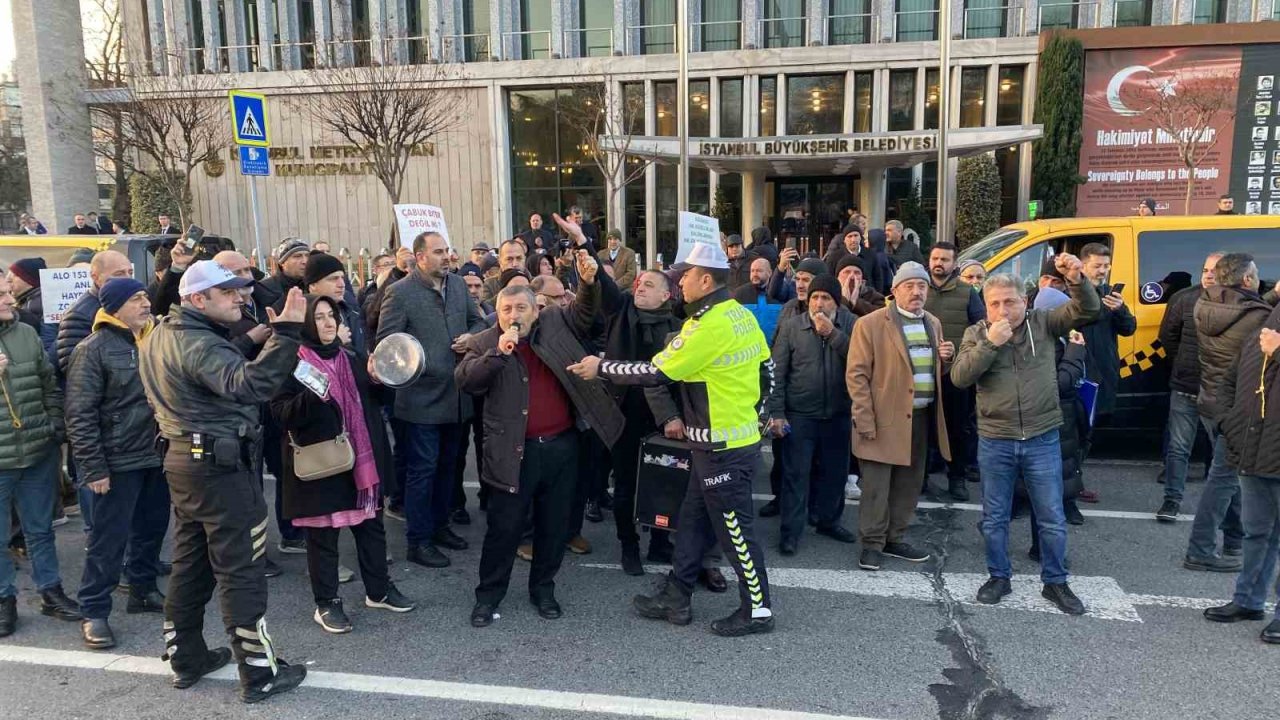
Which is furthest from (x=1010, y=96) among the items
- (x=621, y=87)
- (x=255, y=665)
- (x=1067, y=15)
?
(x=255, y=665)

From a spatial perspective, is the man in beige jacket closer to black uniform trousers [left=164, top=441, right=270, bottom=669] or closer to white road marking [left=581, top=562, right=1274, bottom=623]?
white road marking [left=581, top=562, right=1274, bottom=623]

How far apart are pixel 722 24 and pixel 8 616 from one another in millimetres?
21646

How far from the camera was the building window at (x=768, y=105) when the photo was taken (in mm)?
22047

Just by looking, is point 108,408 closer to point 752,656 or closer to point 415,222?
point 415,222

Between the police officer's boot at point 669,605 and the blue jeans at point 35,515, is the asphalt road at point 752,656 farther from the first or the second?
the blue jeans at point 35,515

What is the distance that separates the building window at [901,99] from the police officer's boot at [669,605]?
19687mm

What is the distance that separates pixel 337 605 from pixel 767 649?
7.72 ft

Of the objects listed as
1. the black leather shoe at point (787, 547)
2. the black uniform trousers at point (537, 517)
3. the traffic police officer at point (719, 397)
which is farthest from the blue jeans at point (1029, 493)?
the black uniform trousers at point (537, 517)

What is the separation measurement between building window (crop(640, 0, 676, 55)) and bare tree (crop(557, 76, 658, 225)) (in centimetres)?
148

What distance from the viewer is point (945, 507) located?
634cm

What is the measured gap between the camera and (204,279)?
11.9ft

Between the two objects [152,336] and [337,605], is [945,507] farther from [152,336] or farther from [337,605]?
[152,336]

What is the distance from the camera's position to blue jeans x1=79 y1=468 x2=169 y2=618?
4332 millimetres

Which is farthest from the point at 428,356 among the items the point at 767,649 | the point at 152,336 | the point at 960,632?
the point at 960,632
